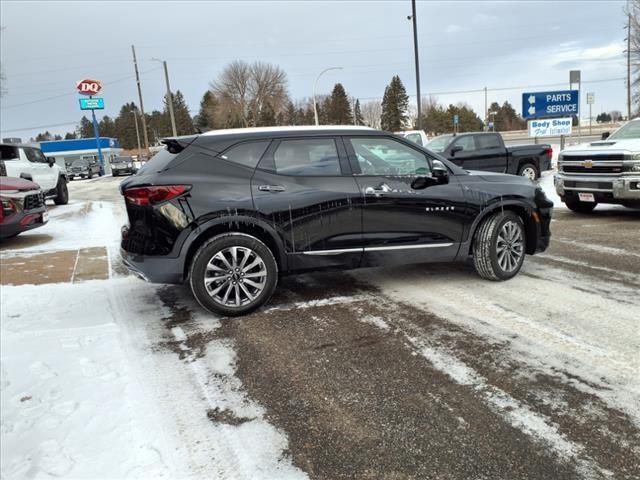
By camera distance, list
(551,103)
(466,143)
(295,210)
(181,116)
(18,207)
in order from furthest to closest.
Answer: (181,116) < (551,103) < (466,143) < (18,207) < (295,210)

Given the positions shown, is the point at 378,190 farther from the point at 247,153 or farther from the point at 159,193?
the point at 159,193

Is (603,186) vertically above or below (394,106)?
below

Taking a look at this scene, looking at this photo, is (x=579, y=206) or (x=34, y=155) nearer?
(x=579, y=206)

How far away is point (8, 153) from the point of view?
1479cm

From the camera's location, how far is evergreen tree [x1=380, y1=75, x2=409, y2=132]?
87.6 metres

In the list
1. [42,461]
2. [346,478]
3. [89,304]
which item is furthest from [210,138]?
[346,478]

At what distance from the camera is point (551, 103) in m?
20.6

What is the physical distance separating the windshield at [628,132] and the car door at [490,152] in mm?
4673

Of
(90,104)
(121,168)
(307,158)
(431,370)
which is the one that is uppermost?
(90,104)

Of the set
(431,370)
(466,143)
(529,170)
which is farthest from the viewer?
(529,170)

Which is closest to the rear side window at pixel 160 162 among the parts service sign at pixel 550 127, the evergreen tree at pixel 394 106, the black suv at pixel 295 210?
the black suv at pixel 295 210

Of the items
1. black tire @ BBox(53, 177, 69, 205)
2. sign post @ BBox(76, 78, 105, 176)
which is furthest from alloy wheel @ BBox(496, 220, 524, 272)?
sign post @ BBox(76, 78, 105, 176)

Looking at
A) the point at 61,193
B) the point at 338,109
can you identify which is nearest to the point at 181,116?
the point at 338,109

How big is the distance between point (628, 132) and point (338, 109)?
8598cm
